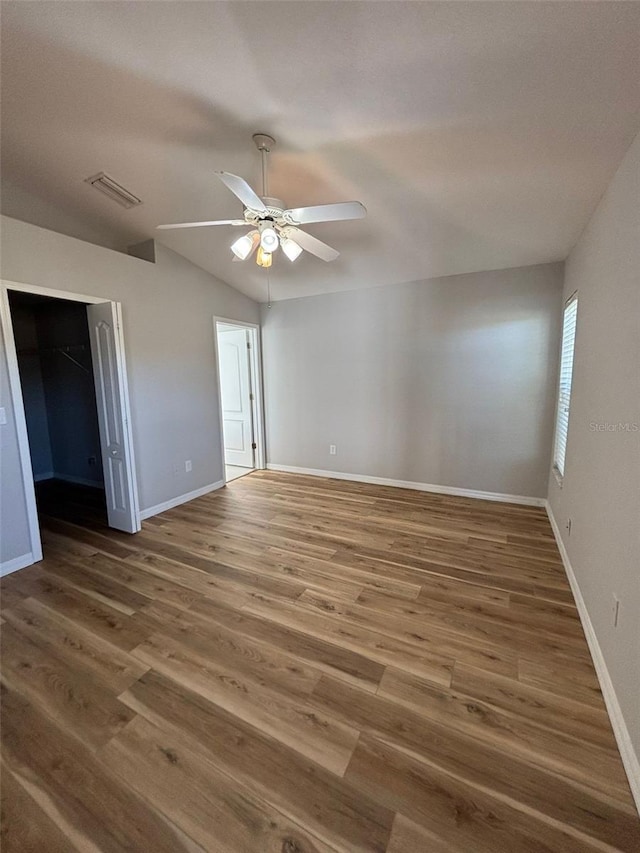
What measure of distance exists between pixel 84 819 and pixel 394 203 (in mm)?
3588

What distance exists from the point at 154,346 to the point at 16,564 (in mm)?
2194

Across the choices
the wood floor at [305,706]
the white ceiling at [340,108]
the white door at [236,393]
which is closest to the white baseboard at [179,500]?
the wood floor at [305,706]

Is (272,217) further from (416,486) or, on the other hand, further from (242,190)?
(416,486)

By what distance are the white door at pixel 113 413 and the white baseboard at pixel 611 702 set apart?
11.4 ft

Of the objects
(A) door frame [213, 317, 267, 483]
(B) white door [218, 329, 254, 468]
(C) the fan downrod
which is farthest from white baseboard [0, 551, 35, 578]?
(C) the fan downrod

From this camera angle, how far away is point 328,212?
180cm

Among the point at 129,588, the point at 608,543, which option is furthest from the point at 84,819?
the point at 608,543

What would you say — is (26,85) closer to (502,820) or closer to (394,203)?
(394,203)

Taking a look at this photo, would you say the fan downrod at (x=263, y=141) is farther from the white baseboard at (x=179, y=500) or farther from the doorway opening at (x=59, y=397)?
the doorway opening at (x=59, y=397)

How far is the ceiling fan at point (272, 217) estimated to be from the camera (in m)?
1.72

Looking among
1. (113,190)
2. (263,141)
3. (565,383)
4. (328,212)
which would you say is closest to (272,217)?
(328,212)

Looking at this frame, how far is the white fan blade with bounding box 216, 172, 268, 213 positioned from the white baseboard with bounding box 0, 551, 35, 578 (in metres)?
3.07

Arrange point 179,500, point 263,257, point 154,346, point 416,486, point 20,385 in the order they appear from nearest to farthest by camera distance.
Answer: point 263,257 → point 20,385 → point 154,346 → point 179,500 → point 416,486

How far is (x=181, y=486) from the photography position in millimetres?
3945
